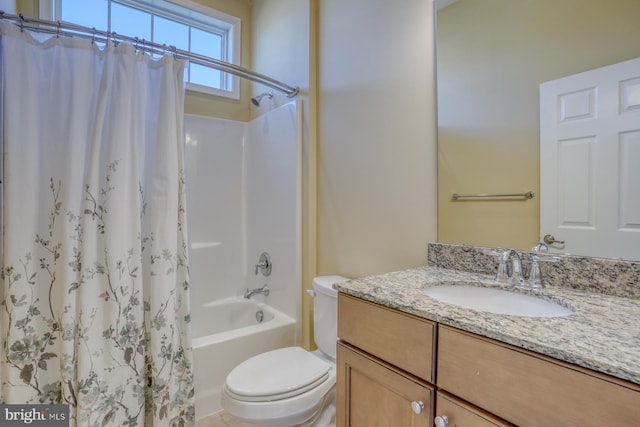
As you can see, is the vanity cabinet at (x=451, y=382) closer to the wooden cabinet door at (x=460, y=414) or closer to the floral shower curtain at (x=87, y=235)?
the wooden cabinet door at (x=460, y=414)

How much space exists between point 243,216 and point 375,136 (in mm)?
1536

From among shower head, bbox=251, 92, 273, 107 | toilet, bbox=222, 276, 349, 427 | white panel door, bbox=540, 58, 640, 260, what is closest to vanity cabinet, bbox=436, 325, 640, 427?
white panel door, bbox=540, 58, 640, 260

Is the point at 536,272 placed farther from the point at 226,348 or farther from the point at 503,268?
the point at 226,348

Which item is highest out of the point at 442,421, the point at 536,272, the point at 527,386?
the point at 536,272

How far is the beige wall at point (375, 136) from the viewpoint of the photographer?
141 cm

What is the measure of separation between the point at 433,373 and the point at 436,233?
701mm

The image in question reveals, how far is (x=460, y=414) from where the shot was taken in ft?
2.36

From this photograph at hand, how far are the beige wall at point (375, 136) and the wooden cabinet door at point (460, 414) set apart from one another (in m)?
0.72

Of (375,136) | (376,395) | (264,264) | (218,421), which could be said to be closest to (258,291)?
(264,264)

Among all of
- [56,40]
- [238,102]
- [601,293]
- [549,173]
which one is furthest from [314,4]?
[601,293]

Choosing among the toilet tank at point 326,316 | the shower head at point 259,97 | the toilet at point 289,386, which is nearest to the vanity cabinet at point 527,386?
the toilet at point 289,386

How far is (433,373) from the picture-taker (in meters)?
0.78

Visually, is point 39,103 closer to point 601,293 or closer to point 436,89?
Result: point 436,89

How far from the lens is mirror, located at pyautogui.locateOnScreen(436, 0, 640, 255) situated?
3.23 ft
